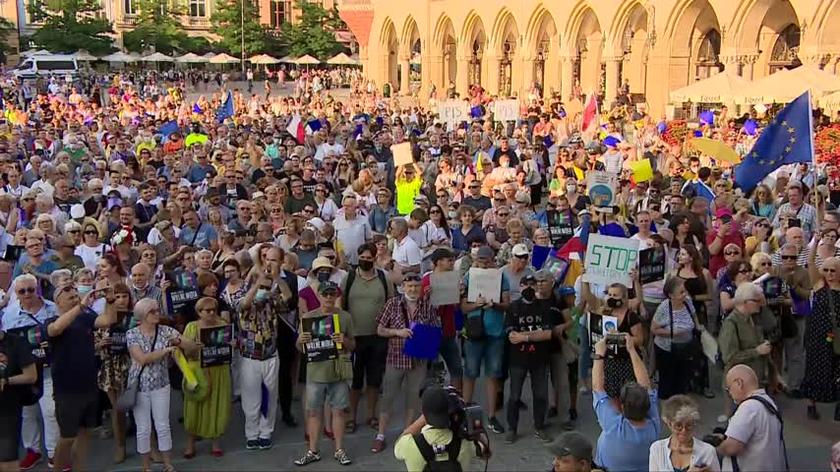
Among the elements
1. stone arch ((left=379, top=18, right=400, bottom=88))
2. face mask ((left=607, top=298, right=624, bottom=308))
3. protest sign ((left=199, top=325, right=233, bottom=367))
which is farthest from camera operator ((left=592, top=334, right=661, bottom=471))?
stone arch ((left=379, top=18, right=400, bottom=88))

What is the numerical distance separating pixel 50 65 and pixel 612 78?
39155mm

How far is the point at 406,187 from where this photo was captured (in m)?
13.3

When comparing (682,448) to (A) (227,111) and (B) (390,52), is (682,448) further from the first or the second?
(B) (390,52)

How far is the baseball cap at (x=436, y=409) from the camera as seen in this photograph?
185 inches

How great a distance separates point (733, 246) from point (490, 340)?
2.65 meters

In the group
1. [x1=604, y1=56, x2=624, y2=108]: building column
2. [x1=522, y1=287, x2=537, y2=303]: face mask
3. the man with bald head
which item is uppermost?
[x1=604, y1=56, x2=624, y2=108]: building column

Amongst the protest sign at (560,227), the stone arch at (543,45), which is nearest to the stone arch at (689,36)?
the stone arch at (543,45)

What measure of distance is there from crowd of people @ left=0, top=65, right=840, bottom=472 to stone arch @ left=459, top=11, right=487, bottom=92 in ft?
91.1

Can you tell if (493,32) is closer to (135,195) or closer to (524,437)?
(135,195)

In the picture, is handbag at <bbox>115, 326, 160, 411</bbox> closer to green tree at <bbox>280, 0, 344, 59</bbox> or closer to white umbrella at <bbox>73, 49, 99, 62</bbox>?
white umbrella at <bbox>73, 49, 99, 62</bbox>

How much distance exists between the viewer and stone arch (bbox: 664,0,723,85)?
1041 inches

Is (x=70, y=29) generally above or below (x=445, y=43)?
above

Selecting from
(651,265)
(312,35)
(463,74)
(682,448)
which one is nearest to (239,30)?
(312,35)

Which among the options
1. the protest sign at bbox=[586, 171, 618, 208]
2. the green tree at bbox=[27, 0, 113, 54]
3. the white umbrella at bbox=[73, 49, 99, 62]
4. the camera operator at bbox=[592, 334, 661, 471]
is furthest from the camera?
the green tree at bbox=[27, 0, 113, 54]
